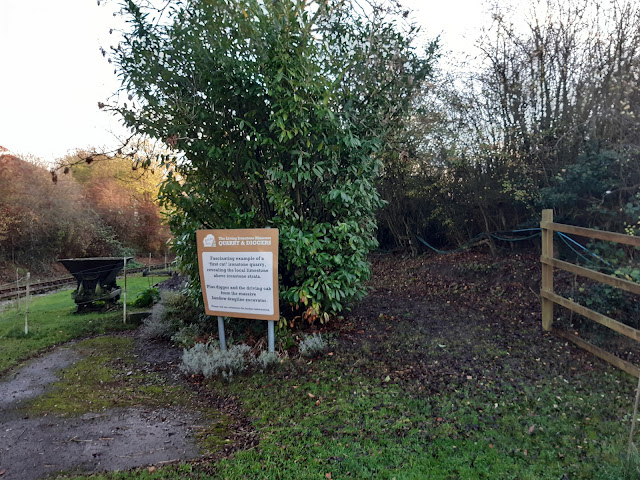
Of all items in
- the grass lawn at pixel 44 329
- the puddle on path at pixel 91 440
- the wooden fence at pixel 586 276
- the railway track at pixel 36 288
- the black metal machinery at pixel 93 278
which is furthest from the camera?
the railway track at pixel 36 288

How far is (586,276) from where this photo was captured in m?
5.30

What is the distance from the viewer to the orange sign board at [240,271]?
5.68 metres

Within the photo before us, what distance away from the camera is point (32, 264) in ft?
76.5

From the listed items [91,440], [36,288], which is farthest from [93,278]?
[36,288]

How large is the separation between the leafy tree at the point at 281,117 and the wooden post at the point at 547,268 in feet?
7.93

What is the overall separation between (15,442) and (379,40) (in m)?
6.54

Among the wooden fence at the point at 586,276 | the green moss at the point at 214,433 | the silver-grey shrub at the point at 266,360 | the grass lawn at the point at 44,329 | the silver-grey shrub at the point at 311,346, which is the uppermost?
the wooden fence at the point at 586,276

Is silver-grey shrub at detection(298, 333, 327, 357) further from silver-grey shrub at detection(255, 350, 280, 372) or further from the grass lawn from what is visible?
the grass lawn

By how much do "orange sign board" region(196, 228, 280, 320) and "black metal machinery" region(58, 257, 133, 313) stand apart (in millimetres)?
5953

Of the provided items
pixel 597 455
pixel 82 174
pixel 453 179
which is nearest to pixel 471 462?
pixel 597 455

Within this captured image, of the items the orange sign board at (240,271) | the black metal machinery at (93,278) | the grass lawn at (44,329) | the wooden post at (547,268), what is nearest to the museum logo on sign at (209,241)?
the orange sign board at (240,271)

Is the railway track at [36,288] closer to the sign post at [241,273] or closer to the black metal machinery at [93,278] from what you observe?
the black metal machinery at [93,278]

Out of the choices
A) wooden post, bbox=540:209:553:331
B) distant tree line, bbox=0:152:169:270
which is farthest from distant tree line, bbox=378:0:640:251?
distant tree line, bbox=0:152:169:270

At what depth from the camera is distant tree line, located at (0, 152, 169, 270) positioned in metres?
22.8
